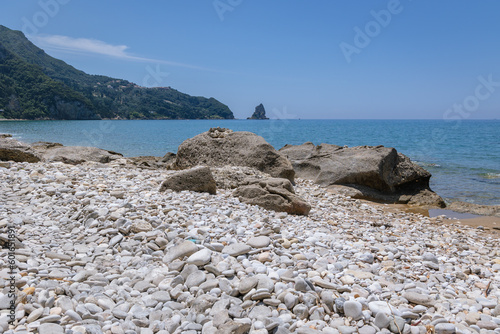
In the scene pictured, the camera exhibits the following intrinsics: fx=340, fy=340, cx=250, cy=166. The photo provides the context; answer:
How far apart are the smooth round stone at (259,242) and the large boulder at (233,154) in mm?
6158

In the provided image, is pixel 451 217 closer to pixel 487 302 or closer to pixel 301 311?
pixel 487 302

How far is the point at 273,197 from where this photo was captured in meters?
6.88

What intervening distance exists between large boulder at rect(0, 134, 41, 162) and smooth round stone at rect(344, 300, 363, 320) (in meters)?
11.0

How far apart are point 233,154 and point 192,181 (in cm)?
386

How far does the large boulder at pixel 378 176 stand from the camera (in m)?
11.2

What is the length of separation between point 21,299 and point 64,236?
1.79m

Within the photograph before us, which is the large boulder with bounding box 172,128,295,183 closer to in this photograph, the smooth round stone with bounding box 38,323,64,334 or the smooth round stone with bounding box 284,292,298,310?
the smooth round stone with bounding box 284,292,298,310

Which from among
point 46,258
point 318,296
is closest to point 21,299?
point 46,258

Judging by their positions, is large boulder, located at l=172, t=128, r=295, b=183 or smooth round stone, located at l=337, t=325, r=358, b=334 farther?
large boulder, located at l=172, t=128, r=295, b=183

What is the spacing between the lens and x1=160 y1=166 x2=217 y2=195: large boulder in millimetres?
7293

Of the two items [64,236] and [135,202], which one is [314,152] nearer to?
[135,202]

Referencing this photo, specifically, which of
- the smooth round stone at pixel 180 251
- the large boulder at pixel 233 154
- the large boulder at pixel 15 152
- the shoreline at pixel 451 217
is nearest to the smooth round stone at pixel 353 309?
the smooth round stone at pixel 180 251

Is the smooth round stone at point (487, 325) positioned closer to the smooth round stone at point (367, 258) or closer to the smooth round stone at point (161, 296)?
the smooth round stone at point (367, 258)

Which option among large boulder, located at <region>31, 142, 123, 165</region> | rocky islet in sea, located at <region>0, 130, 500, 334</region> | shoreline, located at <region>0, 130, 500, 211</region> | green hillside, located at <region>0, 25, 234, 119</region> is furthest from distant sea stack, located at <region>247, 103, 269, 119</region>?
rocky islet in sea, located at <region>0, 130, 500, 334</region>
